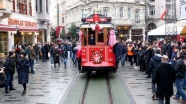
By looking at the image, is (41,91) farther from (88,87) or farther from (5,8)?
(5,8)

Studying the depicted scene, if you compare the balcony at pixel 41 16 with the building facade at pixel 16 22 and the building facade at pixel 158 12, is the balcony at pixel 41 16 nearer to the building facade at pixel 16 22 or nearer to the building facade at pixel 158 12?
the building facade at pixel 16 22

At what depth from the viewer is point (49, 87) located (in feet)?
48.8

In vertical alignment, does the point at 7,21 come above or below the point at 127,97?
above

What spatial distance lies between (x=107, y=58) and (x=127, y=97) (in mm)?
5296

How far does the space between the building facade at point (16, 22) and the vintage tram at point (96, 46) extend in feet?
21.5

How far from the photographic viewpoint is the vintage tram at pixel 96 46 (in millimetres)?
17297

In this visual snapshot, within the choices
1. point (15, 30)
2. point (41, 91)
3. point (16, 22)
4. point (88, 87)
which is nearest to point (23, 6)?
point (16, 22)

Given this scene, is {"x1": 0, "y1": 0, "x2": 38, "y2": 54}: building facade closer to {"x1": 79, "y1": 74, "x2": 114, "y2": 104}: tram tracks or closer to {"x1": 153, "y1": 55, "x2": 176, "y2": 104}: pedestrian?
{"x1": 79, "y1": 74, "x2": 114, "y2": 104}: tram tracks

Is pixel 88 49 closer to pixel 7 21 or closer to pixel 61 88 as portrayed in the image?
pixel 61 88

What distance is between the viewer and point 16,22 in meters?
28.7

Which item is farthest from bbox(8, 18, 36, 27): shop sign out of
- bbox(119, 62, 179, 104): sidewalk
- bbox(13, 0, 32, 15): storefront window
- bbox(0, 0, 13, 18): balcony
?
bbox(119, 62, 179, 104): sidewalk

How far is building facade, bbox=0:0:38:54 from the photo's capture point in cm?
2340

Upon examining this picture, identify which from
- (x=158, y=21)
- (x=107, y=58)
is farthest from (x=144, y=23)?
(x=107, y=58)

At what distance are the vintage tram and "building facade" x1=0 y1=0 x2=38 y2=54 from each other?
654cm
